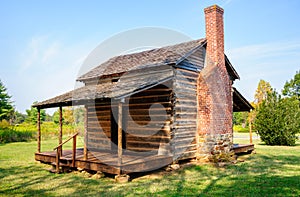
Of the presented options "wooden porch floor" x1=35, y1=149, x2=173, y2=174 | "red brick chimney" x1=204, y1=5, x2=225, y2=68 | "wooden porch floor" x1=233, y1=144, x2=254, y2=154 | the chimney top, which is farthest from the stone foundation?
the chimney top

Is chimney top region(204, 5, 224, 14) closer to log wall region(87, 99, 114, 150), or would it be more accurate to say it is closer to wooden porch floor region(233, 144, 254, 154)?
log wall region(87, 99, 114, 150)

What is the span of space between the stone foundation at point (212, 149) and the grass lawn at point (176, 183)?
0.69 metres

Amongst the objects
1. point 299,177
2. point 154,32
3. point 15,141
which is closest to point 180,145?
point 299,177

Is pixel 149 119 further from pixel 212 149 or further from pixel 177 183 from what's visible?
pixel 177 183

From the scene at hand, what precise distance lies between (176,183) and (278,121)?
1523 centimetres

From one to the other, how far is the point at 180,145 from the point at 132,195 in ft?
15.4

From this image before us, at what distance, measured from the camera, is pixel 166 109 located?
11.4m

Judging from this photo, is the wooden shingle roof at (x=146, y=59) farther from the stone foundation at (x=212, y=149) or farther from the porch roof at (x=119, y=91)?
the stone foundation at (x=212, y=149)

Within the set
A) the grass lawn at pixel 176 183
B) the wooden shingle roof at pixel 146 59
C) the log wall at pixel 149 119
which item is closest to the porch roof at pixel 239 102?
the wooden shingle roof at pixel 146 59

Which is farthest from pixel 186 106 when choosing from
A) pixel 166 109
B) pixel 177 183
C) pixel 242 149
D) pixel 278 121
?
pixel 278 121

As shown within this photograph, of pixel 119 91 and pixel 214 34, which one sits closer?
pixel 119 91

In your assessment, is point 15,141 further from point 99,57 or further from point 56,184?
point 56,184

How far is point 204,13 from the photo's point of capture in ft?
44.0

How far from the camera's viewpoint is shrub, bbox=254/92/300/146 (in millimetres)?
20719
